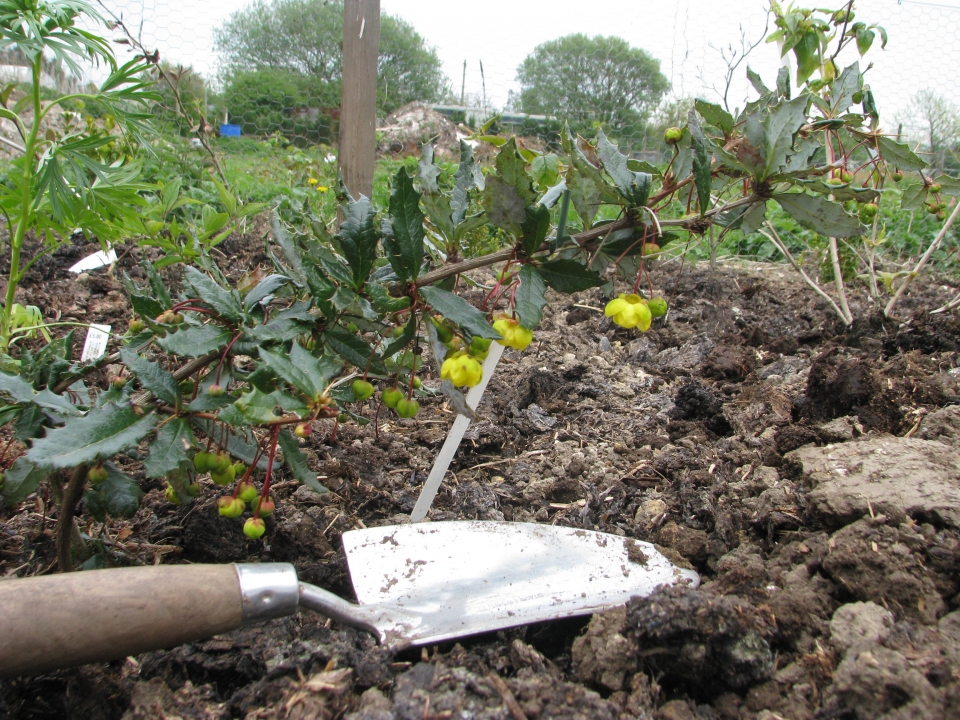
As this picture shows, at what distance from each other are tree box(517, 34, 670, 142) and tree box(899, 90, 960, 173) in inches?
81.4

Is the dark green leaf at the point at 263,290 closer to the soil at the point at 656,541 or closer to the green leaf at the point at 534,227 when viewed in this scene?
the green leaf at the point at 534,227

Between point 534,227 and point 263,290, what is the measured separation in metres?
0.42

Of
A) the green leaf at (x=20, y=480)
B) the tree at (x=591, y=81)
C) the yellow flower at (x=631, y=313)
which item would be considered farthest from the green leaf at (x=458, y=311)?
the tree at (x=591, y=81)

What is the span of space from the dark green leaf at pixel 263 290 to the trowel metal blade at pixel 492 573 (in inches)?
18.5

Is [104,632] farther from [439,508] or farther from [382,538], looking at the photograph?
[439,508]

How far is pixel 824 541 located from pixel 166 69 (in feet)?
10.7

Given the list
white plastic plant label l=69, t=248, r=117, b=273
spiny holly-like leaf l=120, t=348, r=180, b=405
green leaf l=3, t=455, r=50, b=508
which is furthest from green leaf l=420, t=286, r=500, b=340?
white plastic plant label l=69, t=248, r=117, b=273

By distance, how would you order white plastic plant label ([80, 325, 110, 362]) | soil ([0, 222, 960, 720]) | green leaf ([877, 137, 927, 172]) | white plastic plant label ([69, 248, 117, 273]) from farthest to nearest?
white plastic plant label ([69, 248, 117, 273])
white plastic plant label ([80, 325, 110, 362])
green leaf ([877, 137, 927, 172])
soil ([0, 222, 960, 720])

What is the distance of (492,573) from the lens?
112 cm

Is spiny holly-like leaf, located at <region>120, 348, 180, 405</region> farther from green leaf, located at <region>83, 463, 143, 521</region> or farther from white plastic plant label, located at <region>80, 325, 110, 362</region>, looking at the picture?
white plastic plant label, located at <region>80, 325, 110, 362</region>

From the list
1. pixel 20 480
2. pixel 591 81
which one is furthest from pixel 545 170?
pixel 591 81

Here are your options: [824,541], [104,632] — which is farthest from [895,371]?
[104,632]

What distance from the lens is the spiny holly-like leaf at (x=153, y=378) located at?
917 millimetres

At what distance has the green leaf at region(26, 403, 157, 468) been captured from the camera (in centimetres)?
80
